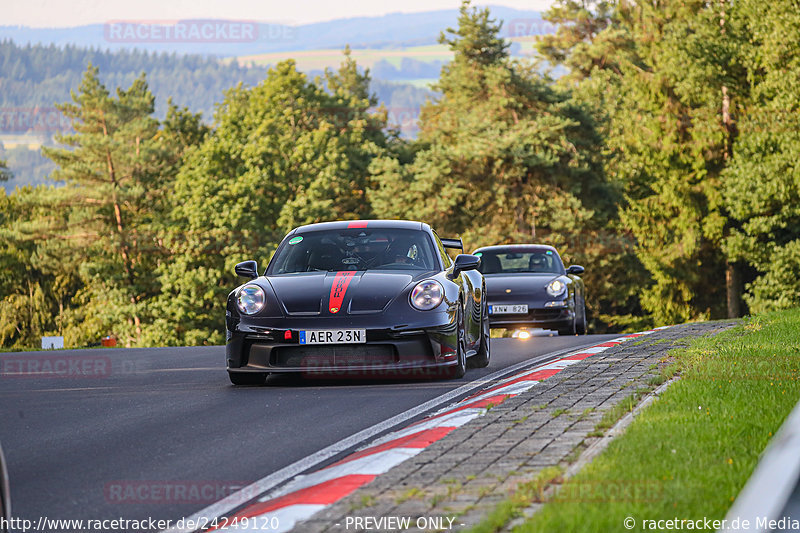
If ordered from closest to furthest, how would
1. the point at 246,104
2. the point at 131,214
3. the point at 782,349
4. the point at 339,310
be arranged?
1. the point at 339,310
2. the point at 782,349
3. the point at 131,214
4. the point at 246,104

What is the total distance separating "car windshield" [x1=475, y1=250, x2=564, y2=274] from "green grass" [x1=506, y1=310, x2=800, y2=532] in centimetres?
950

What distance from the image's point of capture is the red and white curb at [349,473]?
484 cm

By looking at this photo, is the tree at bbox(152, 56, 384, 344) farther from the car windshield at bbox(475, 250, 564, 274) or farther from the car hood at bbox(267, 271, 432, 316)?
the car hood at bbox(267, 271, 432, 316)

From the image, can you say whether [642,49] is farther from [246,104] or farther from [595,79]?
[246,104]

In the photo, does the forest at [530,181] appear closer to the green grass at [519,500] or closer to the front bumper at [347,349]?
the front bumper at [347,349]

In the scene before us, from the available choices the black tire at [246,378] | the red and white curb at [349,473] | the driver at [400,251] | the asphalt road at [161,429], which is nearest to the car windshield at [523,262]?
the asphalt road at [161,429]

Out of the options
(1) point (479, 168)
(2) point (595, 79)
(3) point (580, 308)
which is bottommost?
(3) point (580, 308)

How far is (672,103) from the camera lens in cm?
5194

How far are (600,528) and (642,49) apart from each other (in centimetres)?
5401

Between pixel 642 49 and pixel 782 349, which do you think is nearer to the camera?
pixel 782 349

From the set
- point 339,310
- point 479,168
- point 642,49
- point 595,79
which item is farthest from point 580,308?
point 595,79

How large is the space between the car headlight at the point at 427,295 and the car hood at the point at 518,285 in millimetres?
7952

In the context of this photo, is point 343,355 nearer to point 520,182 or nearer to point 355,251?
point 355,251

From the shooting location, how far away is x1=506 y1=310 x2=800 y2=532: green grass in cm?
432
